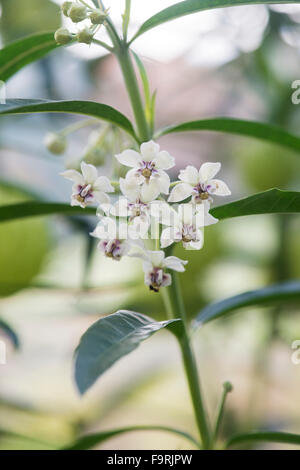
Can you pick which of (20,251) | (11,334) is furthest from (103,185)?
(20,251)

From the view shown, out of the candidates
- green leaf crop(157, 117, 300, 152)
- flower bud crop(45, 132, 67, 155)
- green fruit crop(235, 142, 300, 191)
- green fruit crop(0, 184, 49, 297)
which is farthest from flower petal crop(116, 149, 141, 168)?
green fruit crop(235, 142, 300, 191)

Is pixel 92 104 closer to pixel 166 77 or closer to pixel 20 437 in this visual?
pixel 20 437

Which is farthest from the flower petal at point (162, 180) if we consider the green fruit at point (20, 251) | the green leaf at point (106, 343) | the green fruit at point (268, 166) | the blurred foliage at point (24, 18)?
the blurred foliage at point (24, 18)

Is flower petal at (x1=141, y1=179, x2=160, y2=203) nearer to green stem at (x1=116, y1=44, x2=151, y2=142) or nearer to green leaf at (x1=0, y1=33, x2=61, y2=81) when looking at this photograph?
green stem at (x1=116, y1=44, x2=151, y2=142)

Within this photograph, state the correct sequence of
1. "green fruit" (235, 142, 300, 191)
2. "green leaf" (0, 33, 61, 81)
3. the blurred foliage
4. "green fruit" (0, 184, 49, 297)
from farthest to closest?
1. the blurred foliage
2. "green fruit" (235, 142, 300, 191)
3. "green fruit" (0, 184, 49, 297)
4. "green leaf" (0, 33, 61, 81)

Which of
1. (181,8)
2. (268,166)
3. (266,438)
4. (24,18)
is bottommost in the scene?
(266,438)

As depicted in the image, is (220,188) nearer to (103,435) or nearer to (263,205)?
(263,205)
